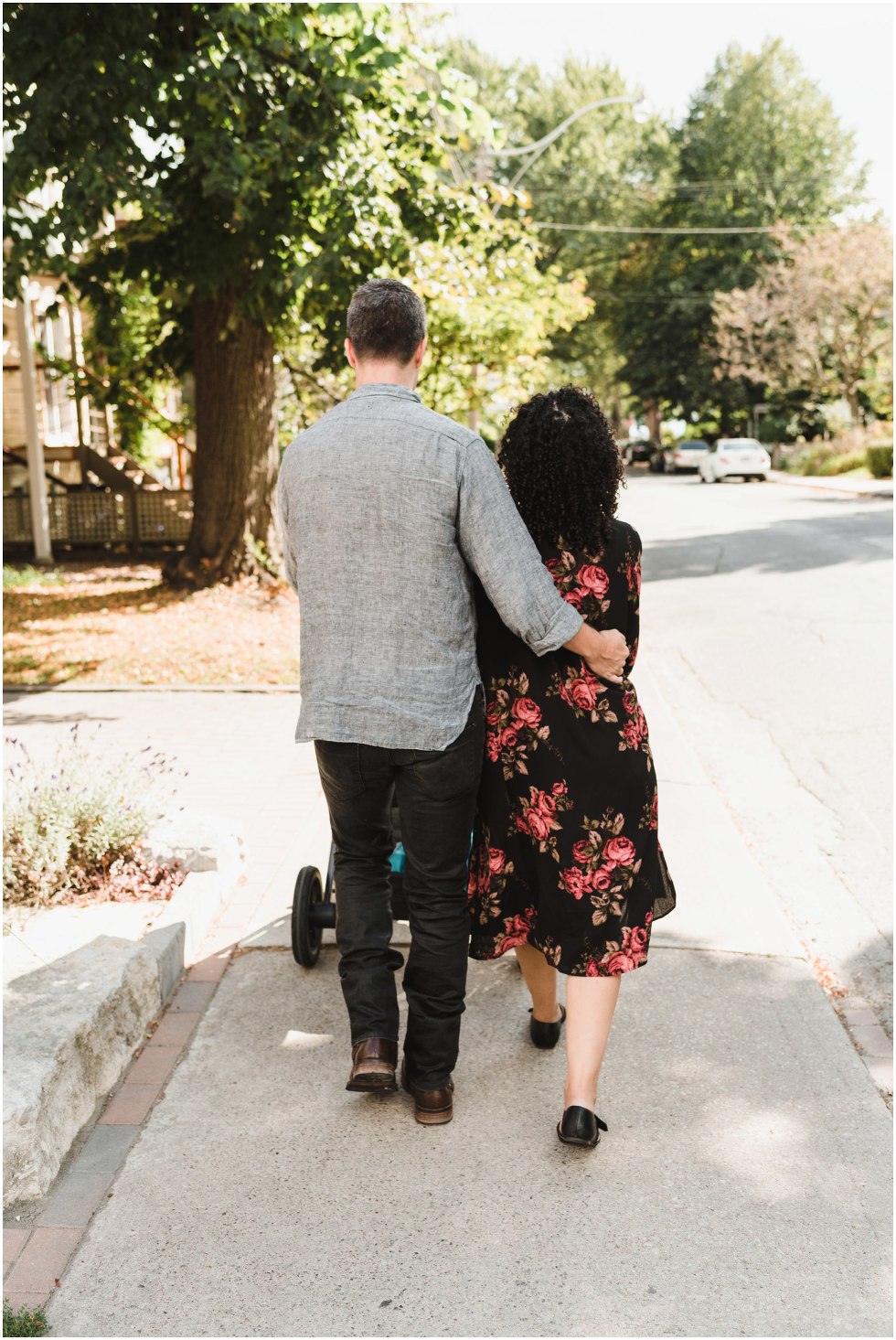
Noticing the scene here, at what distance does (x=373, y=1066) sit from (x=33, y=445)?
16.0 m

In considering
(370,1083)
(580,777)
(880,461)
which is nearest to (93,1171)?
(370,1083)

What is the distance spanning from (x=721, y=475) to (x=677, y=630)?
89.5 feet

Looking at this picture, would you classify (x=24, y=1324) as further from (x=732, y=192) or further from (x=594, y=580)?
(x=732, y=192)

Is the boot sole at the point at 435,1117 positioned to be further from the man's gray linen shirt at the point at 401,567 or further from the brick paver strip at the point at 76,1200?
the man's gray linen shirt at the point at 401,567

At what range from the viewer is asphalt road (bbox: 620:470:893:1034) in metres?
5.06

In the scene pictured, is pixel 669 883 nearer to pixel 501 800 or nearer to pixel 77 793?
pixel 501 800

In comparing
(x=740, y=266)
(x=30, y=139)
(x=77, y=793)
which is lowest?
(x=77, y=793)

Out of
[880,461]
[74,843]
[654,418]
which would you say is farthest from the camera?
[654,418]

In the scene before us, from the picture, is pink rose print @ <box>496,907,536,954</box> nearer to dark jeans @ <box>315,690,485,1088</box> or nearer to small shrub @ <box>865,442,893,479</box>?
dark jeans @ <box>315,690,485,1088</box>

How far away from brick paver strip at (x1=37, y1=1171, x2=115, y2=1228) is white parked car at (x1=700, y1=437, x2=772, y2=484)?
35913 mm

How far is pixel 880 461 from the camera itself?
107ft

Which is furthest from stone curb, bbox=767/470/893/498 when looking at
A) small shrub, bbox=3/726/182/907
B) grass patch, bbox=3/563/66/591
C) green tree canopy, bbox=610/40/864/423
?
small shrub, bbox=3/726/182/907

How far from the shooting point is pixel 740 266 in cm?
4988

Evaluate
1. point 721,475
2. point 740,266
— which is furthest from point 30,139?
point 740,266
